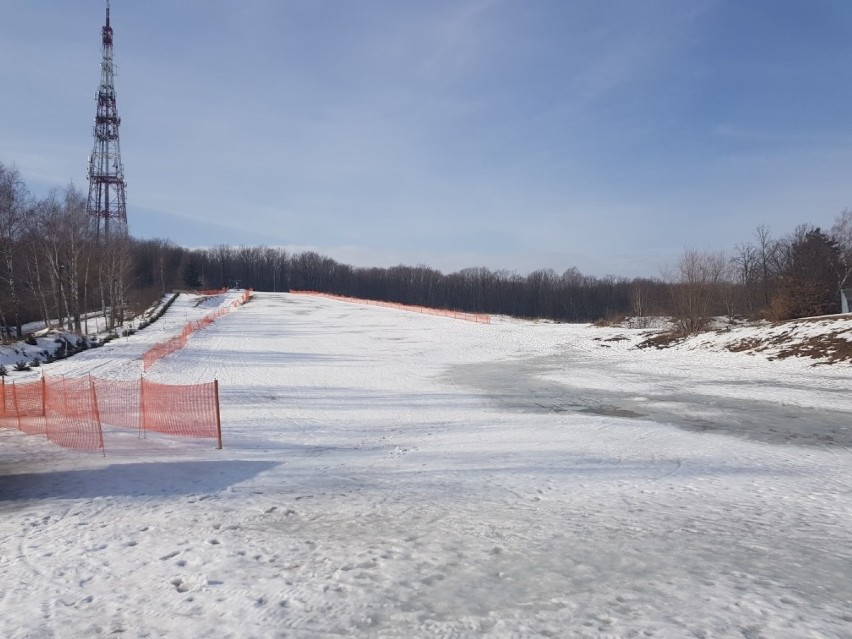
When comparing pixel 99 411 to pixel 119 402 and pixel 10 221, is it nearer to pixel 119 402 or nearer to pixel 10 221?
pixel 119 402

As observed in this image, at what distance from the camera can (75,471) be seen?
8.98 m

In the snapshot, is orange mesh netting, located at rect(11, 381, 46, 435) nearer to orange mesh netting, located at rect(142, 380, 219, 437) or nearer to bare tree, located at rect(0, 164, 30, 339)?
orange mesh netting, located at rect(142, 380, 219, 437)

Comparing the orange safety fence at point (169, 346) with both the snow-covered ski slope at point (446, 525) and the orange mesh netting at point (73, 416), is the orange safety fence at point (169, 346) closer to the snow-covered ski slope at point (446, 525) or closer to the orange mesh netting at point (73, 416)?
the orange mesh netting at point (73, 416)

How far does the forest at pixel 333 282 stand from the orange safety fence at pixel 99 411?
21442mm

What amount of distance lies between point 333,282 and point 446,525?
14843 centimetres

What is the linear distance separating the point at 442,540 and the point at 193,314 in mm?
55511

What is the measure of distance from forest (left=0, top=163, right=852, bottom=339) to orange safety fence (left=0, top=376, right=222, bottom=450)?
21442 mm

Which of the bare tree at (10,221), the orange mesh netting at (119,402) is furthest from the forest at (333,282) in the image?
the orange mesh netting at (119,402)

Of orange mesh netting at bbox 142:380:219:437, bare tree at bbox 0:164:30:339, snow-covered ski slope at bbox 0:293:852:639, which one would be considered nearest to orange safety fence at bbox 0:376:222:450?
orange mesh netting at bbox 142:380:219:437

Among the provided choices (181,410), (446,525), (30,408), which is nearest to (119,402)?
(30,408)

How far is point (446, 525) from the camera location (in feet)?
22.0

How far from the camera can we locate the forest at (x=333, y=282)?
3438cm

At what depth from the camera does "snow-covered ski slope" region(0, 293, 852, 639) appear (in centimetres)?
460

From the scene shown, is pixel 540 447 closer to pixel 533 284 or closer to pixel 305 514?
pixel 305 514
